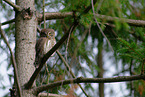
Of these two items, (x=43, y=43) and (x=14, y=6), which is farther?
(x=43, y=43)

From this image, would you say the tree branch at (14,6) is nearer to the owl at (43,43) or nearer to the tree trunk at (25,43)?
the tree trunk at (25,43)

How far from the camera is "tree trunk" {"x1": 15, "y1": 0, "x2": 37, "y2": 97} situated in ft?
8.46

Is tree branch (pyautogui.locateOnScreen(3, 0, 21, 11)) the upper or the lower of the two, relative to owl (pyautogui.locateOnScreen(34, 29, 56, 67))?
upper

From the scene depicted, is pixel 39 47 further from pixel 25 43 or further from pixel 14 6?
pixel 14 6

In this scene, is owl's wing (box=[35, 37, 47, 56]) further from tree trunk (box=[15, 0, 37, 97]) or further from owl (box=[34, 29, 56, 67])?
tree trunk (box=[15, 0, 37, 97])

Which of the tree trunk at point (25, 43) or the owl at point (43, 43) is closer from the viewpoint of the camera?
the tree trunk at point (25, 43)

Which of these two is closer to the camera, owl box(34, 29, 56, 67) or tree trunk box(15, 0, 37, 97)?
tree trunk box(15, 0, 37, 97)

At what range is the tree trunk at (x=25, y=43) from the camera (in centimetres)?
258

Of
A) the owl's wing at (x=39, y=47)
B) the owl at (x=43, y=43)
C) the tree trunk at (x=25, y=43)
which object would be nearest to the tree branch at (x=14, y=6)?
the tree trunk at (x=25, y=43)

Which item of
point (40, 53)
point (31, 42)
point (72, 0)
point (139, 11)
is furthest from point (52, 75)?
point (139, 11)

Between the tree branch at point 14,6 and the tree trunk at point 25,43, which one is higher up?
the tree branch at point 14,6

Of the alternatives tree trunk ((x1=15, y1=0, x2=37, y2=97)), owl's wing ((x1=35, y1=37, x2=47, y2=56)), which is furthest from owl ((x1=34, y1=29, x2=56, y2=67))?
tree trunk ((x1=15, y1=0, x2=37, y2=97))

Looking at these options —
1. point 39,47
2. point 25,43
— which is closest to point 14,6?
point 25,43

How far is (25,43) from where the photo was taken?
2705 millimetres
